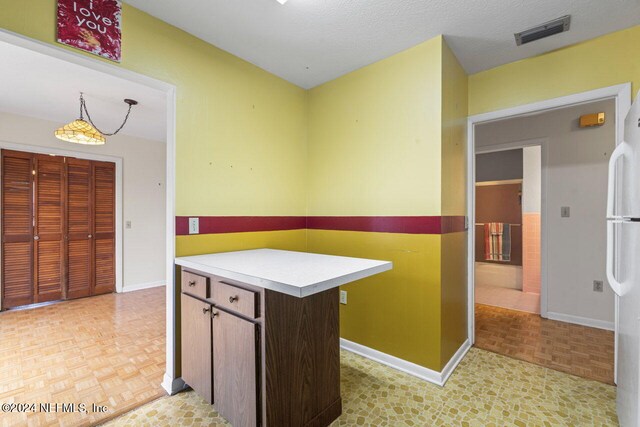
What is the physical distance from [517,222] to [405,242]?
3490mm

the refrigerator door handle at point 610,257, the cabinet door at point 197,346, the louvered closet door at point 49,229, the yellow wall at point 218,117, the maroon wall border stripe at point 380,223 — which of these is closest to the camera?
the refrigerator door handle at point 610,257

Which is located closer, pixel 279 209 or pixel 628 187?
pixel 628 187

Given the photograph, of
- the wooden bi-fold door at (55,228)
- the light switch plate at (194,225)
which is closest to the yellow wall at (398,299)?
the light switch plate at (194,225)

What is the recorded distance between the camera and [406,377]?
2129 mm

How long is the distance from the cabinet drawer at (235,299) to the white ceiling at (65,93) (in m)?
1.98

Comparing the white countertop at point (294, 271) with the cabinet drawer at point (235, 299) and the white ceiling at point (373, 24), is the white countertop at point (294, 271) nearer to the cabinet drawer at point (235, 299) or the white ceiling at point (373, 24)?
the cabinet drawer at point (235, 299)

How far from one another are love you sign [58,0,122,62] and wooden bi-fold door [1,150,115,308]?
130 inches

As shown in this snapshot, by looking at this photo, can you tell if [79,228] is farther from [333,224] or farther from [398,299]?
[398,299]

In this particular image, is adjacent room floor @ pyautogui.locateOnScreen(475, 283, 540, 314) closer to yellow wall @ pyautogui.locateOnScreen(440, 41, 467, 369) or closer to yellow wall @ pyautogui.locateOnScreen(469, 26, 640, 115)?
yellow wall @ pyautogui.locateOnScreen(440, 41, 467, 369)

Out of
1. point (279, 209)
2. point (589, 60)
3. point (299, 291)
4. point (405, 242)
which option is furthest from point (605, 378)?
point (279, 209)

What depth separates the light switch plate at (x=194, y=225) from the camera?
79.0 inches

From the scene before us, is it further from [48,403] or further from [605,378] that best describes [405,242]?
[48,403]

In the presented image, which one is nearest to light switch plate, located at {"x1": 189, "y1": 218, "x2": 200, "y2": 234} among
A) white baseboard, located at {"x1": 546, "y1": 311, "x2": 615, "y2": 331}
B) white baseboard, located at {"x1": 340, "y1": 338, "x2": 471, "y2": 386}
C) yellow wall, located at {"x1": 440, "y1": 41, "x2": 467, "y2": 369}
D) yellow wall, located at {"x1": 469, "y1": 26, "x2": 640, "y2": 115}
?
white baseboard, located at {"x1": 340, "y1": 338, "x2": 471, "y2": 386}

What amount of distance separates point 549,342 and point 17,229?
6.13m
